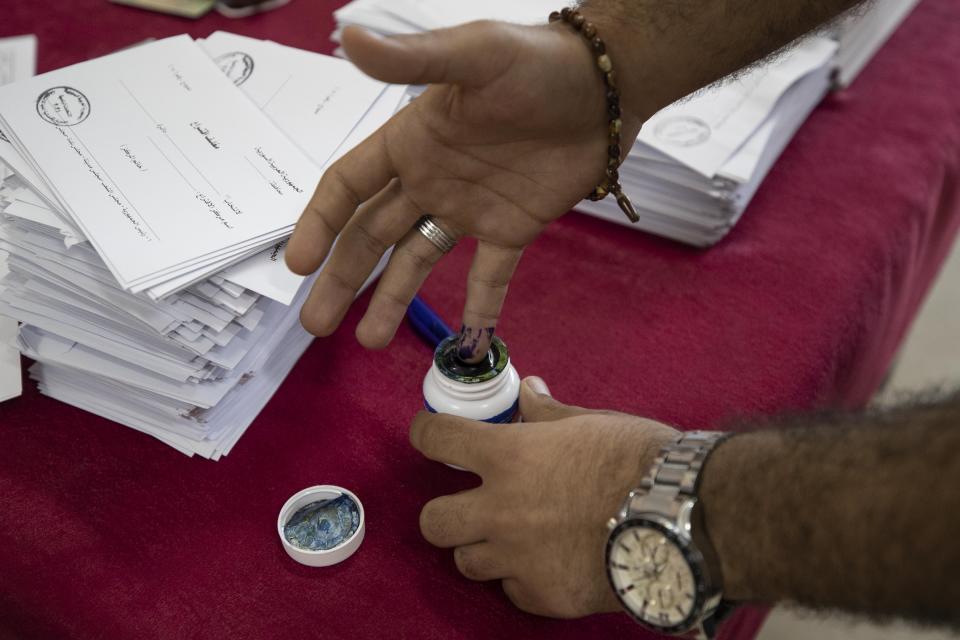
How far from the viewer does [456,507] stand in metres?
0.74

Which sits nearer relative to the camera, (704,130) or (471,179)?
(471,179)

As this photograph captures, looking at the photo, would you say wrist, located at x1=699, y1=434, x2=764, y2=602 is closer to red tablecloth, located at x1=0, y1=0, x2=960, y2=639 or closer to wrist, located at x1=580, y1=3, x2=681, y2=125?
red tablecloth, located at x1=0, y1=0, x2=960, y2=639

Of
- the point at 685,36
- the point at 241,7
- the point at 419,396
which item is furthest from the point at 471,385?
the point at 241,7

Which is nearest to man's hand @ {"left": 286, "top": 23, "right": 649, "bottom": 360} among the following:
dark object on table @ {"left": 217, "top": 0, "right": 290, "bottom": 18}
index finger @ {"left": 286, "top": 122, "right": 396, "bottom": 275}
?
index finger @ {"left": 286, "top": 122, "right": 396, "bottom": 275}

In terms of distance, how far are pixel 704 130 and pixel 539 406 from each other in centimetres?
52

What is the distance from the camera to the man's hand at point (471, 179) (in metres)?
0.78

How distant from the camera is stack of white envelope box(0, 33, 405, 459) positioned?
0.77 m

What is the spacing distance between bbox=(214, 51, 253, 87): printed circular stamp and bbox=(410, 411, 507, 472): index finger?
0.55 metres

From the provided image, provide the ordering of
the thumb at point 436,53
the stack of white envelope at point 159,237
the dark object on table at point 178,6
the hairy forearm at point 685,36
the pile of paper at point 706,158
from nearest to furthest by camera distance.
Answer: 1. the thumb at point 436,53
2. the stack of white envelope at point 159,237
3. the hairy forearm at point 685,36
4. the pile of paper at point 706,158
5. the dark object on table at point 178,6

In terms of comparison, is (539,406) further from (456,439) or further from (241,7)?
(241,7)

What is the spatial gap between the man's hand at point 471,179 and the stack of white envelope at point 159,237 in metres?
0.06

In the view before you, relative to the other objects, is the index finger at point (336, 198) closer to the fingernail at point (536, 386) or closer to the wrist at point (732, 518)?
the fingernail at point (536, 386)

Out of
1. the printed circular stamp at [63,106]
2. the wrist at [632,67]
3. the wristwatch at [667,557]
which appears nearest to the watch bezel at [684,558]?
the wristwatch at [667,557]

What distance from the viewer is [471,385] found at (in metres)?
0.78
